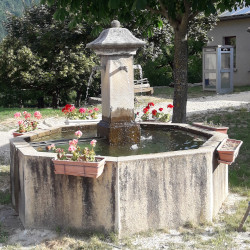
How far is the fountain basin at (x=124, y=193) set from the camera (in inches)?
187

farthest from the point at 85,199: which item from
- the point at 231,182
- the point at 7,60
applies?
the point at 7,60

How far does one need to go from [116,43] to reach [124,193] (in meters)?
2.04

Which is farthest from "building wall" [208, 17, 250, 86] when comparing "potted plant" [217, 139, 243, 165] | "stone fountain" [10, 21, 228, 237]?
"stone fountain" [10, 21, 228, 237]

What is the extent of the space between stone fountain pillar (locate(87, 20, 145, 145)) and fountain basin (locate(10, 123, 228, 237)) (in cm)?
125

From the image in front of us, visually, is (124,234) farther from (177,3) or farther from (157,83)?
(157,83)

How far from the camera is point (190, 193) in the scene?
16.4ft

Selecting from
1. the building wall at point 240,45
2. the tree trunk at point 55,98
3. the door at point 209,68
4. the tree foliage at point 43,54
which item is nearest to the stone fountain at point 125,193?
the tree foliage at point 43,54

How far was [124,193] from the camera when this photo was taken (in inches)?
186

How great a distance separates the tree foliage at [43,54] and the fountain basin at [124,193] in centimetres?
1105

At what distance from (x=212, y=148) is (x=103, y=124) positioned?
1.72 metres

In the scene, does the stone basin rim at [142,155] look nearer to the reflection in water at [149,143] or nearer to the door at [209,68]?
the reflection in water at [149,143]

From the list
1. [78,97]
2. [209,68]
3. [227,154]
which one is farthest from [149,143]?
[209,68]

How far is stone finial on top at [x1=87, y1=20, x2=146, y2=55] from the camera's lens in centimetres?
569

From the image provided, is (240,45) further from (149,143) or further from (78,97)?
(149,143)
